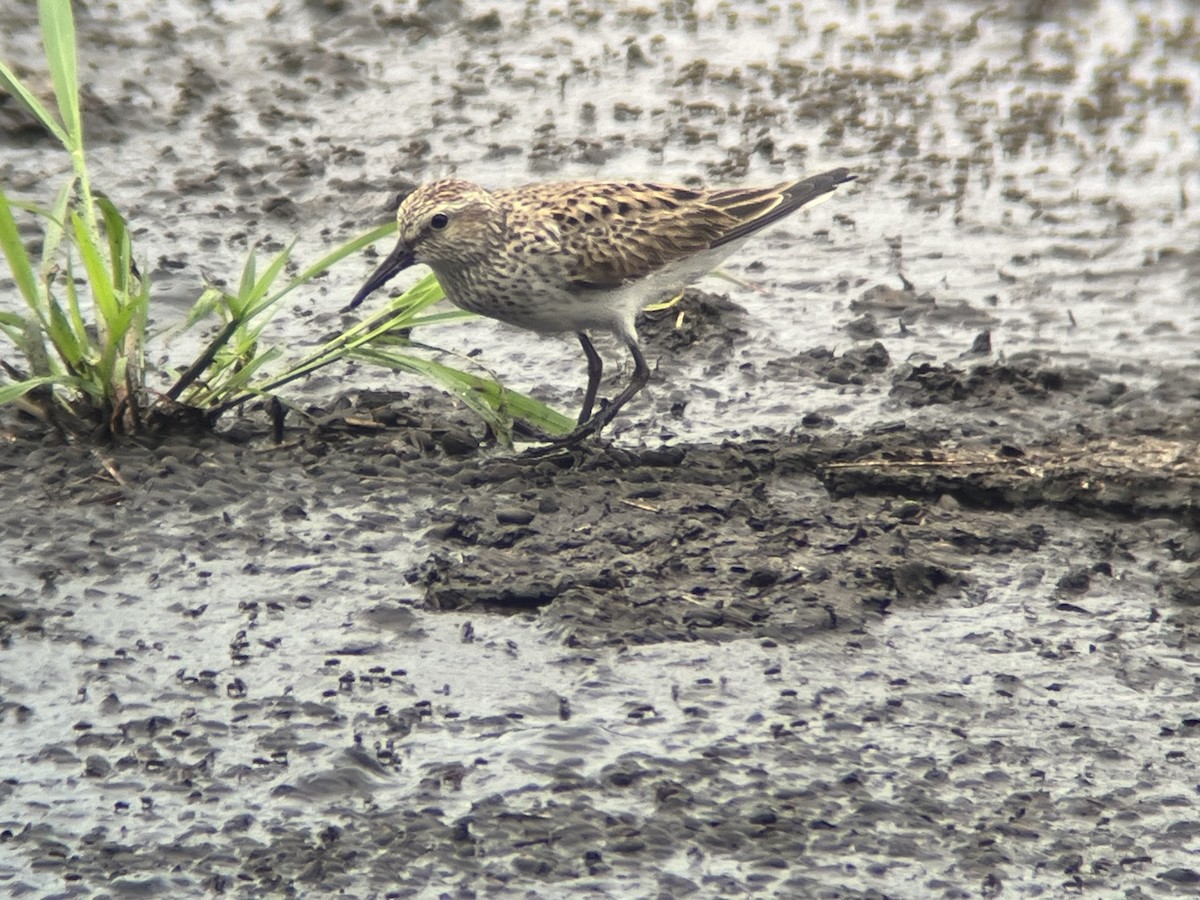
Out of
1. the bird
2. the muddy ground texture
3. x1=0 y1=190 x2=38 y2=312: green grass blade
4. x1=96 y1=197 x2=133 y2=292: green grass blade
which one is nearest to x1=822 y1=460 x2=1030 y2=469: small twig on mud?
the muddy ground texture

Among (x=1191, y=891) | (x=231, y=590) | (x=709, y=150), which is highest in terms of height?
(x=709, y=150)

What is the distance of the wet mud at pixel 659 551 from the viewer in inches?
176

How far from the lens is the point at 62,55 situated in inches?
249

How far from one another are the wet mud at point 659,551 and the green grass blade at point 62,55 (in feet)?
3.64

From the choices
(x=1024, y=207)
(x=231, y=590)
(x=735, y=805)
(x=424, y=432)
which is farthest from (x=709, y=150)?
(x=735, y=805)

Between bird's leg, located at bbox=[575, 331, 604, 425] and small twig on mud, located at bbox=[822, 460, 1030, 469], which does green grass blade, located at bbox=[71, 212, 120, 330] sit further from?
small twig on mud, located at bbox=[822, 460, 1030, 469]

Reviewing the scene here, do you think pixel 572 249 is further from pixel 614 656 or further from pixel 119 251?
pixel 614 656

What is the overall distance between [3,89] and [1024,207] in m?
5.11

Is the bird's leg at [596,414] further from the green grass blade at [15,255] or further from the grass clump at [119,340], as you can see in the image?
the green grass blade at [15,255]

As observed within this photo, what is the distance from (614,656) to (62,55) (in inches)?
119

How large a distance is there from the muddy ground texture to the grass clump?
0.15 m

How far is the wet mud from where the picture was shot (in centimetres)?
446

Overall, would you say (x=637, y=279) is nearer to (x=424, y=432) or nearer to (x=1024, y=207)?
(x=424, y=432)

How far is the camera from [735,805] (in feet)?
14.9
